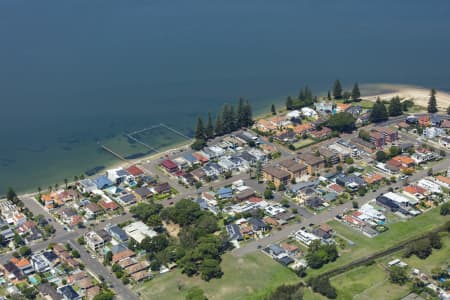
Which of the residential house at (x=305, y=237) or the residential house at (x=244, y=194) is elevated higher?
the residential house at (x=244, y=194)

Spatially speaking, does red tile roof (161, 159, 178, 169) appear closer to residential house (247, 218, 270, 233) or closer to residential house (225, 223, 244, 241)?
residential house (225, 223, 244, 241)

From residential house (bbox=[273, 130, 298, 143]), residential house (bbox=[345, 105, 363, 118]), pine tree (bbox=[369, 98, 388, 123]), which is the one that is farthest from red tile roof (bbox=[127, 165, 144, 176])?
pine tree (bbox=[369, 98, 388, 123])

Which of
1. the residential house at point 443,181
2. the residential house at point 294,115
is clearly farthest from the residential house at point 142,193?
the residential house at point 443,181

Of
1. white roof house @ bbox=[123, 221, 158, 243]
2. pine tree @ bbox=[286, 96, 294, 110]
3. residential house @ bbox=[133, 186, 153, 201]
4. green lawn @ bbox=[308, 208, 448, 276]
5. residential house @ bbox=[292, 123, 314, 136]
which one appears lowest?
green lawn @ bbox=[308, 208, 448, 276]

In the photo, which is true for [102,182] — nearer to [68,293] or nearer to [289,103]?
[68,293]

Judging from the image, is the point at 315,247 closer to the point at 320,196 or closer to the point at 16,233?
the point at 320,196

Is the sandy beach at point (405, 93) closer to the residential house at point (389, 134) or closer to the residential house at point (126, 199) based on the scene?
the residential house at point (389, 134)
